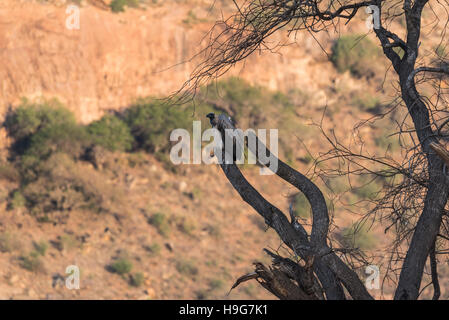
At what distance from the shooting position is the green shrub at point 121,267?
539 inches

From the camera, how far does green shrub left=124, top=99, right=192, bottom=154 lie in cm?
1702

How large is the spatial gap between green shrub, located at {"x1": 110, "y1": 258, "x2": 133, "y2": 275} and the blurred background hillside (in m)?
0.02

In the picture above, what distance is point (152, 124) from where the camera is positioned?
56.3ft

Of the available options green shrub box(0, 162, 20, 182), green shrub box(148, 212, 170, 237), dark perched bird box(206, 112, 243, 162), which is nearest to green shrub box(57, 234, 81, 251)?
green shrub box(148, 212, 170, 237)

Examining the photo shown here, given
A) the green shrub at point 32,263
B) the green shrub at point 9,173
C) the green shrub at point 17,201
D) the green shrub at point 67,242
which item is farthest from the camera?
the green shrub at point 9,173

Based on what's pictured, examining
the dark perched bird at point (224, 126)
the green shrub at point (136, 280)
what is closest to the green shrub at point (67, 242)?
the green shrub at point (136, 280)

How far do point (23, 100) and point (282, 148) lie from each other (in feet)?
23.6

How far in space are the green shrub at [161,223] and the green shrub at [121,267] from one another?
145 centimetres

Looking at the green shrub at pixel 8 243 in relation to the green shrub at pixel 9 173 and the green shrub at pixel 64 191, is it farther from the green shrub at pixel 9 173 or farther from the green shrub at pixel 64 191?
the green shrub at pixel 9 173

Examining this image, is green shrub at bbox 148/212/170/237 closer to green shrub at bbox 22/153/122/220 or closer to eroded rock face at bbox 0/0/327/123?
green shrub at bbox 22/153/122/220

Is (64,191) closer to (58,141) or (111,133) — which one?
(58,141)

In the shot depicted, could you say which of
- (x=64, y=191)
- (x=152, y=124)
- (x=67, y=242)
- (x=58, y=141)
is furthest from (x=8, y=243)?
(x=152, y=124)

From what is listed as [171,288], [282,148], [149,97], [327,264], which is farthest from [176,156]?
[327,264]

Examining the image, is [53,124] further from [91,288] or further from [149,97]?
[91,288]
